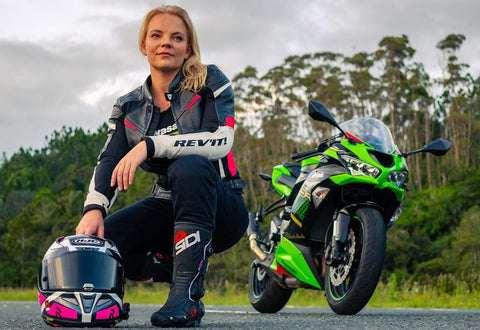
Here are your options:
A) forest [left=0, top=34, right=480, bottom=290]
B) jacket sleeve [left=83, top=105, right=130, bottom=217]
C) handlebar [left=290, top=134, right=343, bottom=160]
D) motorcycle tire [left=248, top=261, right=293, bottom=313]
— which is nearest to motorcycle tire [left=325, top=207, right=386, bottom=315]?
handlebar [left=290, top=134, right=343, bottom=160]

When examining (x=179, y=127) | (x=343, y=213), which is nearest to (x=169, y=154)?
(x=179, y=127)

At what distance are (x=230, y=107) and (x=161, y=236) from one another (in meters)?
0.68

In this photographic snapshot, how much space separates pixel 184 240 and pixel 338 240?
1.66m

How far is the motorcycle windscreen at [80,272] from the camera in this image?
2607 mm

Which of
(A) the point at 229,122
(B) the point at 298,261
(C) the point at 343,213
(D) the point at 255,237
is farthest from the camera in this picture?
(D) the point at 255,237

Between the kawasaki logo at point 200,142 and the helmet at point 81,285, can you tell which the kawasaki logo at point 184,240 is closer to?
the helmet at point 81,285

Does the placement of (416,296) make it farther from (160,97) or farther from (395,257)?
(395,257)

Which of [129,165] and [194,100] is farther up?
[194,100]

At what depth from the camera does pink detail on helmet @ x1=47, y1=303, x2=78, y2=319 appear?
256cm

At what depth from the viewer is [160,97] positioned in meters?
3.31

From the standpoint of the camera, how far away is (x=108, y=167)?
3.22 meters

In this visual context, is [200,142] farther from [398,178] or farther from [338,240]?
[398,178]

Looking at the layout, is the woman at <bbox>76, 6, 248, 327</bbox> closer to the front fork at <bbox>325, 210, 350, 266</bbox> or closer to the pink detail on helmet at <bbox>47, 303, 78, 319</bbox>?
the pink detail on helmet at <bbox>47, 303, 78, 319</bbox>

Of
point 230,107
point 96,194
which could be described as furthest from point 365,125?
point 96,194
